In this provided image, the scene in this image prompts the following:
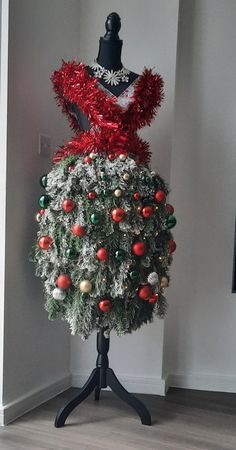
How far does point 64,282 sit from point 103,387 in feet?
1.77

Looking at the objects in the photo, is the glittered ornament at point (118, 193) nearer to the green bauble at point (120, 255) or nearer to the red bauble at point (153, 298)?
the green bauble at point (120, 255)

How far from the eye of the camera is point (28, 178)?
2.09 meters

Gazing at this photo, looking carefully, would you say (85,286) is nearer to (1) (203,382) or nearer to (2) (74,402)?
(2) (74,402)

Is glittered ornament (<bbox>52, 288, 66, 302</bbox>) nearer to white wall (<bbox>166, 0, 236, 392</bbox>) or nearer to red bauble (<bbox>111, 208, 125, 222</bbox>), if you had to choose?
red bauble (<bbox>111, 208, 125, 222</bbox>)

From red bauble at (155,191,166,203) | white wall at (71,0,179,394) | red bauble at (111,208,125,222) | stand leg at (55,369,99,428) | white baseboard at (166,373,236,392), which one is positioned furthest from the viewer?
white baseboard at (166,373,236,392)

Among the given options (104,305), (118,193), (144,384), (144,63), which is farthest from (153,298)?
(144,63)

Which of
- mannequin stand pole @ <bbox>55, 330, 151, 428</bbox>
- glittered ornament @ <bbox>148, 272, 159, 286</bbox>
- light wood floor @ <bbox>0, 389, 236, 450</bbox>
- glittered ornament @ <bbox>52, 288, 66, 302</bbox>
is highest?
glittered ornament @ <bbox>148, 272, 159, 286</bbox>

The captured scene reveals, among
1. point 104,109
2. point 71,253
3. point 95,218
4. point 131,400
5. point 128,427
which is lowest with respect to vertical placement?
point 128,427

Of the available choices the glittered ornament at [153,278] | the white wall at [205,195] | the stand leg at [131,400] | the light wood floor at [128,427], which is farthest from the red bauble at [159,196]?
the light wood floor at [128,427]

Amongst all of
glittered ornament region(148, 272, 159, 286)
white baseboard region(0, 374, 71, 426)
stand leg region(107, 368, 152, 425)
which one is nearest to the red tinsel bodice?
glittered ornament region(148, 272, 159, 286)

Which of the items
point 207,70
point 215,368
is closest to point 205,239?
point 215,368

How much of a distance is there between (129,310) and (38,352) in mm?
612

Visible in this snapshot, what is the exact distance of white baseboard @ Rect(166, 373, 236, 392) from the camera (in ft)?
8.05

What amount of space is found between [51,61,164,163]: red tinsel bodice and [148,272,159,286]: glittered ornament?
1.53 ft
